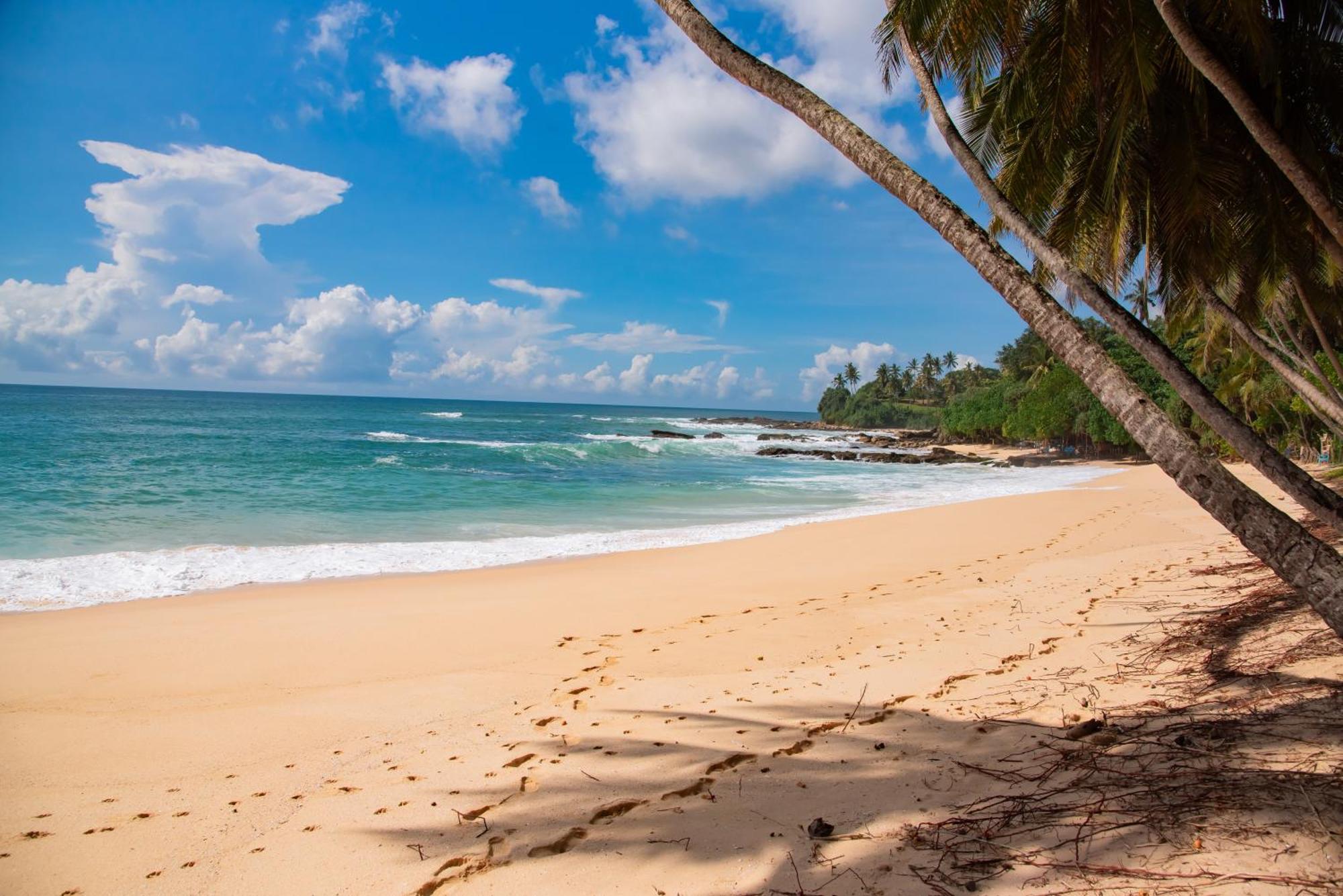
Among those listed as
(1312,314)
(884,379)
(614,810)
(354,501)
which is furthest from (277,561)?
(884,379)

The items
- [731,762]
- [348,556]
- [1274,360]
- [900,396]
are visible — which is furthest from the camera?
[900,396]

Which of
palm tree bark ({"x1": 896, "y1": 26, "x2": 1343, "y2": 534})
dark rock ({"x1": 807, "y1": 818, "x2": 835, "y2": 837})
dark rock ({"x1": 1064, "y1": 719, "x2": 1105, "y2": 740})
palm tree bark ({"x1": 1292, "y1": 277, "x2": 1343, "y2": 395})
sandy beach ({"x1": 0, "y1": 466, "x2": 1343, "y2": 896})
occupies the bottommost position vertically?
sandy beach ({"x1": 0, "y1": 466, "x2": 1343, "y2": 896})

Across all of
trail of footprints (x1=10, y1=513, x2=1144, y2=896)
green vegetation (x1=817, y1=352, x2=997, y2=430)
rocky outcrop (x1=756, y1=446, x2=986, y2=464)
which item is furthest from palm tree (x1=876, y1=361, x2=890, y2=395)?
trail of footprints (x1=10, y1=513, x2=1144, y2=896)

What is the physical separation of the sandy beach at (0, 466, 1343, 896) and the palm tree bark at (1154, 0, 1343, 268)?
9.19 feet

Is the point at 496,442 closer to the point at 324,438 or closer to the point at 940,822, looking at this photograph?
the point at 324,438

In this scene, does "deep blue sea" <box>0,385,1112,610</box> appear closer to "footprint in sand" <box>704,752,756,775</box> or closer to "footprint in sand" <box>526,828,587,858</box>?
"footprint in sand" <box>704,752,756,775</box>

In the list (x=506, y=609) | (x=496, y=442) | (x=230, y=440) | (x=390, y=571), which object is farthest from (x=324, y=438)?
(x=506, y=609)

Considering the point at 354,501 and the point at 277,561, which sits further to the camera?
the point at 354,501

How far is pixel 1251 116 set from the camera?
439 centimetres

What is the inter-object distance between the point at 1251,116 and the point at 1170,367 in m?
2.08

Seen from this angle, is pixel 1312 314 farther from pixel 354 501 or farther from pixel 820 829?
pixel 354 501

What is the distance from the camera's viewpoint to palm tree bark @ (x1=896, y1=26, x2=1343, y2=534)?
3.27m

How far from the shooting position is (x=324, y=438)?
1829 inches

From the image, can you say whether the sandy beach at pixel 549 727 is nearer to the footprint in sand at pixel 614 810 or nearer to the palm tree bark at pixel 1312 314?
the footprint in sand at pixel 614 810
